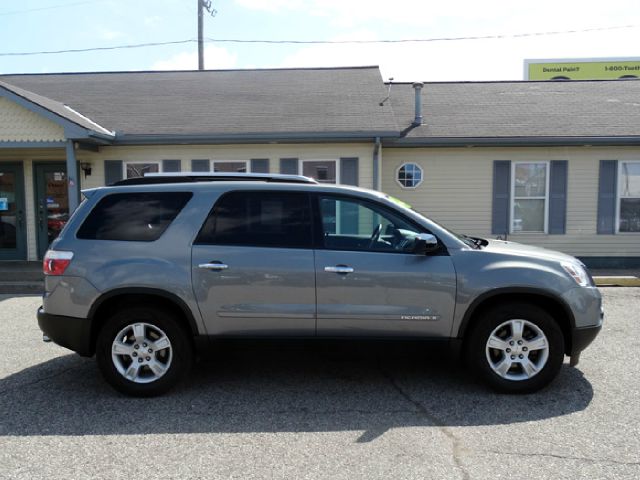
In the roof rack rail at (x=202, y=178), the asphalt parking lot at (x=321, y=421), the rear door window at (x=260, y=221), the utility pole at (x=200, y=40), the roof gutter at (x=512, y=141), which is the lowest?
the asphalt parking lot at (x=321, y=421)

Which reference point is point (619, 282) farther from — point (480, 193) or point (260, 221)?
point (260, 221)

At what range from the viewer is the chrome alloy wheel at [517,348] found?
4469 millimetres

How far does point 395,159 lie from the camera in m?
11.9

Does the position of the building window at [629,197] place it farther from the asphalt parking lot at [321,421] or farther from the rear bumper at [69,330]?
the rear bumper at [69,330]

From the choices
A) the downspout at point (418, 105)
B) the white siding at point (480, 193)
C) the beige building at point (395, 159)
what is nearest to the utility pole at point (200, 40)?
the beige building at point (395, 159)

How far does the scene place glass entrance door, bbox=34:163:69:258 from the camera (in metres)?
12.2

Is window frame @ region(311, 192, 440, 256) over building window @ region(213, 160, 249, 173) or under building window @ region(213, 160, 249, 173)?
under

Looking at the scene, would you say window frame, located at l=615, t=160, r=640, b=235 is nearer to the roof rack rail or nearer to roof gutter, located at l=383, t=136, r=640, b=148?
roof gutter, located at l=383, t=136, r=640, b=148

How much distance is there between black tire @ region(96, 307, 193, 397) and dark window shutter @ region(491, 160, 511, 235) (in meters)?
9.05

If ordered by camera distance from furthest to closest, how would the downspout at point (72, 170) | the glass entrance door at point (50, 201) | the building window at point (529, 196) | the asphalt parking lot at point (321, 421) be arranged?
the glass entrance door at point (50, 201) → the building window at point (529, 196) → the downspout at point (72, 170) → the asphalt parking lot at point (321, 421)

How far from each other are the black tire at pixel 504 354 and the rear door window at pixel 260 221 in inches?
62.8

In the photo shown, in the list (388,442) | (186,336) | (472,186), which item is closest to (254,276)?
(186,336)

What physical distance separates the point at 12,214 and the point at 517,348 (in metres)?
11.7

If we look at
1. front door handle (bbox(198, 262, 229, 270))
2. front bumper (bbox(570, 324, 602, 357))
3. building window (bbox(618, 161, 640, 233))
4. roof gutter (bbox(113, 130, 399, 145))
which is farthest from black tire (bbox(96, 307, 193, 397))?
building window (bbox(618, 161, 640, 233))
